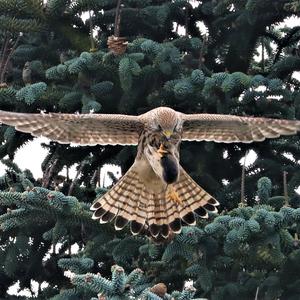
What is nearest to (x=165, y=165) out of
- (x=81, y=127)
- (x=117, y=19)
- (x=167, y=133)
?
(x=167, y=133)

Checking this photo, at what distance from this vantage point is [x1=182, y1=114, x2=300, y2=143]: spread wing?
838 cm

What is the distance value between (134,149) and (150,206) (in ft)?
2.06

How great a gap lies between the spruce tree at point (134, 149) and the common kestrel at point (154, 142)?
0.18 m

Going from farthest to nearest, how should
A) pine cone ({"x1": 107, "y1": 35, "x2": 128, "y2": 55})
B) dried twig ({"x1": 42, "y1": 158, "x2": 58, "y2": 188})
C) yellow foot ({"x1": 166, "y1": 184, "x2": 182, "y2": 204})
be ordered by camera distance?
1. dried twig ({"x1": 42, "y1": 158, "x2": 58, "y2": 188})
2. yellow foot ({"x1": 166, "y1": 184, "x2": 182, "y2": 204})
3. pine cone ({"x1": 107, "y1": 35, "x2": 128, "y2": 55})

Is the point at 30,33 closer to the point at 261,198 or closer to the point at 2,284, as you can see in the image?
the point at 2,284

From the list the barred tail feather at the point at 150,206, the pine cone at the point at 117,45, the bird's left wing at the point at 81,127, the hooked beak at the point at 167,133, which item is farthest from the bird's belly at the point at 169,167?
the pine cone at the point at 117,45

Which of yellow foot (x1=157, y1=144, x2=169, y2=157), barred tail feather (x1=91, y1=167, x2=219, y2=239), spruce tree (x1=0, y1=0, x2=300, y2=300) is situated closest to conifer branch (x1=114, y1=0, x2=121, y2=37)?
spruce tree (x1=0, y1=0, x2=300, y2=300)

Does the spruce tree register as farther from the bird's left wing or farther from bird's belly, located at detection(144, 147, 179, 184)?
bird's belly, located at detection(144, 147, 179, 184)

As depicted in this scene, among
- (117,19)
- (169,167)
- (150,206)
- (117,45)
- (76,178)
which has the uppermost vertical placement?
(117,19)

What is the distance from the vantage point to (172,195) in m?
8.89

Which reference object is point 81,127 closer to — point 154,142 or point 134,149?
point 154,142

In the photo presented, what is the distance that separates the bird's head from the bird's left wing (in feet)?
0.56

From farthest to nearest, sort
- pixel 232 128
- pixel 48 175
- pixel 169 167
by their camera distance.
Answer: pixel 48 175
pixel 232 128
pixel 169 167

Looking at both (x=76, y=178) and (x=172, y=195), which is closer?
(x=172, y=195)
